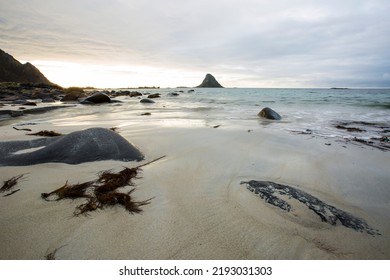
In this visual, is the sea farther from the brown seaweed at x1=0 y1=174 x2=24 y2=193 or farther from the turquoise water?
the brown seaweed at x1=0 y1=174 x2=24 y2=193

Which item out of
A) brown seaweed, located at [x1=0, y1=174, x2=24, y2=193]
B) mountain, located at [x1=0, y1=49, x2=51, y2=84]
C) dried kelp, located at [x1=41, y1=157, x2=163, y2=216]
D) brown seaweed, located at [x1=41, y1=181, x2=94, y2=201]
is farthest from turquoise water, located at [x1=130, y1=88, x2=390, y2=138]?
mountain, located at [x1=0, y1=49, x2=51, y2=84]

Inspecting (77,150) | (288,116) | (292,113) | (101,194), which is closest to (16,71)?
(292,113)

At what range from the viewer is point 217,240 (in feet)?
5.57

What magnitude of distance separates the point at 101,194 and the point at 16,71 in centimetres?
A: 8375

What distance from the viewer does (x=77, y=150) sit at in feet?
10.5

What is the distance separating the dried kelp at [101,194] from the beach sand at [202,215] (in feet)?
0.29

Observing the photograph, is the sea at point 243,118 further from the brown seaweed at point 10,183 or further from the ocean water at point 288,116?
the brown seaweed at point 10,183

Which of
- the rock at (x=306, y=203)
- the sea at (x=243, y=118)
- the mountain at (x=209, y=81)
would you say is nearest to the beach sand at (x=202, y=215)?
the rock at (x=306, y=203)

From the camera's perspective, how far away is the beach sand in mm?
1601

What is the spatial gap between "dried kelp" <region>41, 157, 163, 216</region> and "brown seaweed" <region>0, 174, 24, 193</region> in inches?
20.9

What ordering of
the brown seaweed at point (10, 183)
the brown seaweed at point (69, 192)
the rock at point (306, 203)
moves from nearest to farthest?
the rock at point (306, 203)
the brown seaweed at point (69, 192)
the brown seaweed at point (10, 183)

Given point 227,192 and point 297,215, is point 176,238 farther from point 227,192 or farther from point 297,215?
point 297,215

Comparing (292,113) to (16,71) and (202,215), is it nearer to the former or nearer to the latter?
(202,215)

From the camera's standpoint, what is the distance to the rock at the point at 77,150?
307 cm
